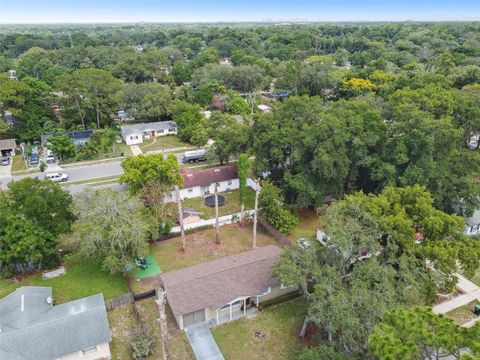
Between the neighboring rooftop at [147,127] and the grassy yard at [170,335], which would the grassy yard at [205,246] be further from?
the neighboring rooftop at [147,127]

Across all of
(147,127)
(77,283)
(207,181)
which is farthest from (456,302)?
(147,127)

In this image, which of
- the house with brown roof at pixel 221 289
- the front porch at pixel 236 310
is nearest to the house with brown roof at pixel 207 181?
the house with brown roof at pixel 221 289

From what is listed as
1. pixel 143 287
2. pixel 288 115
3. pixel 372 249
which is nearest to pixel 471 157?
pixel 288 115

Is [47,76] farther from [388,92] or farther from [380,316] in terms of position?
[380,316]

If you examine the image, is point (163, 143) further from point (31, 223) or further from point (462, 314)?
point (462, 314)

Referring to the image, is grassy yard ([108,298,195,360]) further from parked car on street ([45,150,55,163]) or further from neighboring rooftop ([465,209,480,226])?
parked car on street ([45,150,55,163])

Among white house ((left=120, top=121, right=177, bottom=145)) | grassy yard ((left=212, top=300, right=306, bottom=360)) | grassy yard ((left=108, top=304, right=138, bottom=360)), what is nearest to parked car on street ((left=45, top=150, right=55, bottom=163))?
white house ((left=120, top=121, right=177, bottom=145))
